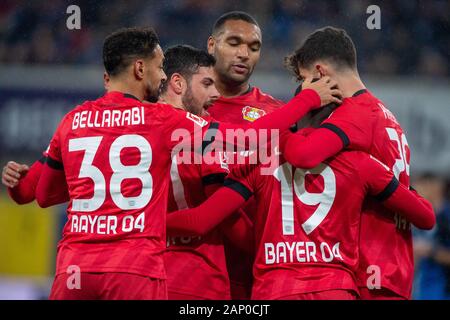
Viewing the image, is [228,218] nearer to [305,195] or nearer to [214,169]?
[214,169]

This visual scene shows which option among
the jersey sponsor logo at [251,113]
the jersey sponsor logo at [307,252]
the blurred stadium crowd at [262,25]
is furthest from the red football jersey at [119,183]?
the blurred stadium crowd at [262,25]

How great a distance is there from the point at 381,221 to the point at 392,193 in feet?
0.73

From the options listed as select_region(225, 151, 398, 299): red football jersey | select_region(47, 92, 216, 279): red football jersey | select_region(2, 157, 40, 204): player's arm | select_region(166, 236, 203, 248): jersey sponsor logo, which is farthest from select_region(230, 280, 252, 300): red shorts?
select_region(2, 157, 40, 204): player's arm

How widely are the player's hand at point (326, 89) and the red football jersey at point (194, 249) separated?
0.57 meters

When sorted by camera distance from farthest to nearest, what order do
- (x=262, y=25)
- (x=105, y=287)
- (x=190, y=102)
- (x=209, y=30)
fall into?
(x=262, y=25)
(x=209, y=30)
(x=190, y=102)
(x=105, y=287)

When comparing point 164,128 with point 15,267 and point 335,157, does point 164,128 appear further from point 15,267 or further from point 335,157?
point 15,267

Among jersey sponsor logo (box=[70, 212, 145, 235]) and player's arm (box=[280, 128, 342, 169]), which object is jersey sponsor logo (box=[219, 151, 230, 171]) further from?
jersey sponsor logo (box=[70, 212, 145, 235])

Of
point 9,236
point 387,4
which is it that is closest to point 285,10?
point 387,4

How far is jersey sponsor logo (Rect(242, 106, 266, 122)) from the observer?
4.82m

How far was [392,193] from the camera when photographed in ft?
11.7

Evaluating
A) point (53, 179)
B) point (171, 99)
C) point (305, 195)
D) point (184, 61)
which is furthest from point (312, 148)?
point (53, 179)

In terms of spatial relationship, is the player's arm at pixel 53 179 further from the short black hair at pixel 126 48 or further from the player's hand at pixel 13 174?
the short black hair at pixel 126 48

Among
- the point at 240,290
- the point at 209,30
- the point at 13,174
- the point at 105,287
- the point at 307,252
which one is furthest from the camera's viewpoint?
the point at 209,30

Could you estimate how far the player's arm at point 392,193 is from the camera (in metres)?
3.54
